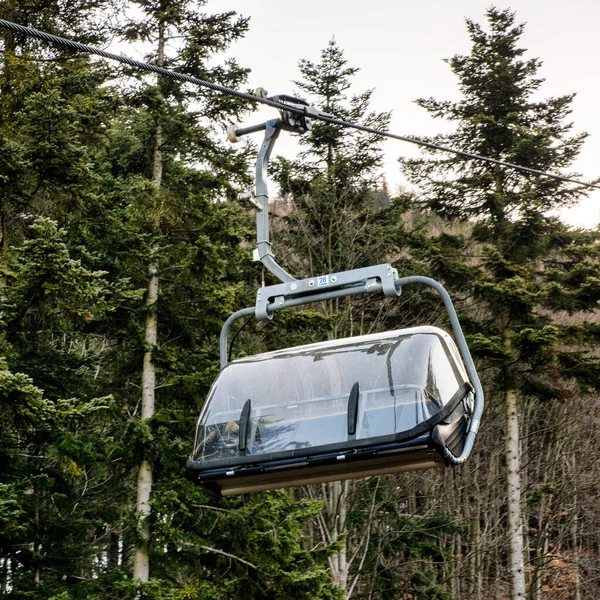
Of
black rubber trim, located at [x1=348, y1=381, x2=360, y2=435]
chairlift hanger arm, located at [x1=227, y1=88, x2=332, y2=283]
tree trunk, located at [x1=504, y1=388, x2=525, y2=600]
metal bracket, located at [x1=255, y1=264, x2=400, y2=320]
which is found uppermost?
chairlift hanger arm, located at [x1=227, y1=88, x2=332, y2=283]

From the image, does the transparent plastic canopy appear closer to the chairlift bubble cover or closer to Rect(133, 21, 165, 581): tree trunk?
the chairlift bubble cover

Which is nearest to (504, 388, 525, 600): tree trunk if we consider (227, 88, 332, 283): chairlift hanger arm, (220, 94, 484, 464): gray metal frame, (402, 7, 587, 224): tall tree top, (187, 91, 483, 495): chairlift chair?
(402, 7, 587, 224): tall tree top

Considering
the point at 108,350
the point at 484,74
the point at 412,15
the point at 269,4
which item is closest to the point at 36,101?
the point at 269,4

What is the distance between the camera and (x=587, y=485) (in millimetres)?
27891

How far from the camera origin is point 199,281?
1467 cm

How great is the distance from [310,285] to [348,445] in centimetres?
126

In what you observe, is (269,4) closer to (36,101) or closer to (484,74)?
(36,101)

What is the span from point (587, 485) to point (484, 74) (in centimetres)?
1440

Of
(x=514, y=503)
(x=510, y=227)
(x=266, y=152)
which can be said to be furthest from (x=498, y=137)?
(x=266, y=152)

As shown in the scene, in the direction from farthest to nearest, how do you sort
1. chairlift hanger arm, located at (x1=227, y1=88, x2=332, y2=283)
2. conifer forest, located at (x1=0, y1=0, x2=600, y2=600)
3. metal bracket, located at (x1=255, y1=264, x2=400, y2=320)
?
conifer forest, located at (x1=0, y1=0, x2=600, y2=600) → chairlift hanger arm, located at (x1=227, y1=88, x2=332, y2=283) → metal bracket, located at (x1=255, y1=264, x2=400, y2=320)

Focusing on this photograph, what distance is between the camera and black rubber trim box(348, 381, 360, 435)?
6156 millimetres

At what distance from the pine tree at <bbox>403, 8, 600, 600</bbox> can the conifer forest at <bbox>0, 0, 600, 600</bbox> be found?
0.17 feet

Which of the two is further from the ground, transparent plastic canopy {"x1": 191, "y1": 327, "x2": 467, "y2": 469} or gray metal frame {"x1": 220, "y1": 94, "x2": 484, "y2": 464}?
gray metal frame {"x1": 220, "y1": 94, "x2": 484, "y2": 464}

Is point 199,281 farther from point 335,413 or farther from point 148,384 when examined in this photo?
point 335,413
